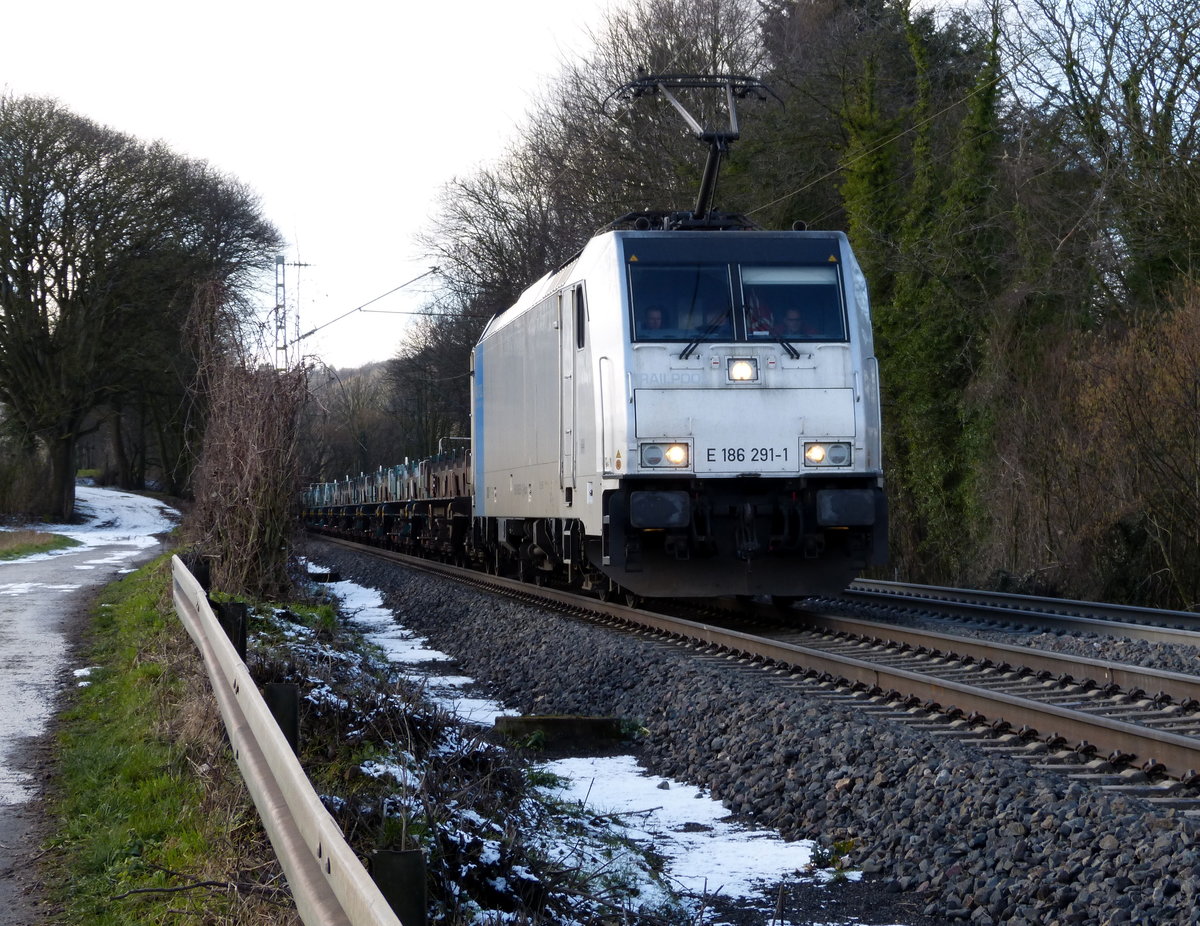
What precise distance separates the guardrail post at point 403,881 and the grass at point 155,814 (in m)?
0.95

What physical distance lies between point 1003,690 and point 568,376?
18.6ft

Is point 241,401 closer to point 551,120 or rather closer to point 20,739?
point 20,739

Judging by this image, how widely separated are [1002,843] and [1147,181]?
14787mm

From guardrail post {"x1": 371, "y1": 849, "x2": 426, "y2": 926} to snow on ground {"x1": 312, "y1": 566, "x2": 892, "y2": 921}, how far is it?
6.98 feet

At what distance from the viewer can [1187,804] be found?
5.28 m

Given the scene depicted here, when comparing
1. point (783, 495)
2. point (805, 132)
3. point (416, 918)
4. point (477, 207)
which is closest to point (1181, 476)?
point (783, 495)

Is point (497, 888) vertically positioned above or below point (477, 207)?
below

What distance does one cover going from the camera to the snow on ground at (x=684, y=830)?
5191 mm

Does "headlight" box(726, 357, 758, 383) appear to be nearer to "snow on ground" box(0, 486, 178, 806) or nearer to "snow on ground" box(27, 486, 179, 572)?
"snow on ground" box(0, 486, 178, 806)

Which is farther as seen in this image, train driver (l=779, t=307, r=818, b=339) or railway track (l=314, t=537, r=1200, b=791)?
train driver (l=779, t=307, r=818, b=339)

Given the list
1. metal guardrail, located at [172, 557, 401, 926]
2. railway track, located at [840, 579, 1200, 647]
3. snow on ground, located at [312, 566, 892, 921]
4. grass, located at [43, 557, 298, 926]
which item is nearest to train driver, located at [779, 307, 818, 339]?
railway track, located at [840, 579, 1200, 647]

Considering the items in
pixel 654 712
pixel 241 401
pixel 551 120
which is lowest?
pixel 654 712

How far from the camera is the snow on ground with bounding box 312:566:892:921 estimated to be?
519 centimetres

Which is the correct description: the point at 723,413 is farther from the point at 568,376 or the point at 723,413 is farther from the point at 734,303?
the point at 568,376
